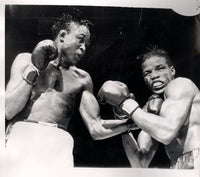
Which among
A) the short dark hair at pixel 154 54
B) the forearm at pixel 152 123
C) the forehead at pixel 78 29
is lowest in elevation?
the forearm at pixel 152 123

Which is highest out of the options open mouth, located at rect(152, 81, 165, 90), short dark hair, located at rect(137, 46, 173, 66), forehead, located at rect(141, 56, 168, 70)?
short dark hair, located at rect(137, 46, 173, 66)

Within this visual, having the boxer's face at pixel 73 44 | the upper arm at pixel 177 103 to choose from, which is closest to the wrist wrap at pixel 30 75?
the boxer's face at pixel 73 44

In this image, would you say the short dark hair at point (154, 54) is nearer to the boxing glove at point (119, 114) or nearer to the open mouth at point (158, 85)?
the open mouth at point (158, 85)

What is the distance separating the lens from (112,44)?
47.4 inches

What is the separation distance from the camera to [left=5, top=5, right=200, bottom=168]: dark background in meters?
1.18

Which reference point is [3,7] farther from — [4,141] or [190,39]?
[190,39]

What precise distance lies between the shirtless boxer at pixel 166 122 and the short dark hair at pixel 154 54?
0.01 metres

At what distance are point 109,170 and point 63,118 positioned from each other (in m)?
0.22

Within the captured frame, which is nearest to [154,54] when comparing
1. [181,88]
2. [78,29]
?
[181,88]

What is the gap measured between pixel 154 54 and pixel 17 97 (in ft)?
1.53

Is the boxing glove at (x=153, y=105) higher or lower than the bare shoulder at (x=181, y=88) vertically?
lower

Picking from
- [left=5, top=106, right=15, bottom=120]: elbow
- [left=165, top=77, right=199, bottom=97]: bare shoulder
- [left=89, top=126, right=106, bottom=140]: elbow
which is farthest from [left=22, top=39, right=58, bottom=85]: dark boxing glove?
[left=165, top=77, right=199, bottom=97]: bare shoulder

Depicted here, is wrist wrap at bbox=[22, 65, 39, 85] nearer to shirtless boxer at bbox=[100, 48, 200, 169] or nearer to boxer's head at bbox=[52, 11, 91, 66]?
boxer's head at bbox=[52, 11, 91, 66]

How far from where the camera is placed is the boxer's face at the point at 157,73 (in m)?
1.20
